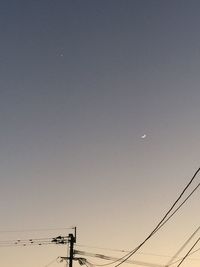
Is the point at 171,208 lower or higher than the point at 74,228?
lower

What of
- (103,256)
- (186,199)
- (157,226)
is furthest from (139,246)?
(103,256)

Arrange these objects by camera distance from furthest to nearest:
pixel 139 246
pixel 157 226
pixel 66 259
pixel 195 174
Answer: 1. pixel 66 259
2. pixel 139 246
3. pixel 157 226
4. pixel 195 174

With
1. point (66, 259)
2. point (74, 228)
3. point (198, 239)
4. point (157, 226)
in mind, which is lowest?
point (198, 239)

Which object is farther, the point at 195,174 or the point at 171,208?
the point at 171,208

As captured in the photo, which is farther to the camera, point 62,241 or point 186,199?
point 62,241

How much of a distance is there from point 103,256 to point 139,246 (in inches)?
671

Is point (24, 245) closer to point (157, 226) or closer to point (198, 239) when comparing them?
point (157, 226)

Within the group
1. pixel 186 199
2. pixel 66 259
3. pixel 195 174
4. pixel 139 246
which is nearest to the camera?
pixel 195 174

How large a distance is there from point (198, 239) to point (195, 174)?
2497 millimetres

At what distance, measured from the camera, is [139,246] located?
2209 cm

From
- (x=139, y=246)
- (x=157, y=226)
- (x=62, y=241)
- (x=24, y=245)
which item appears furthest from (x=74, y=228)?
(x=157, y=226)

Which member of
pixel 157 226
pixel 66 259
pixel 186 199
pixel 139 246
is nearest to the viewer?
pixel 186 199

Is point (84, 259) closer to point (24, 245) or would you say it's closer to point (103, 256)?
point (103, 256)

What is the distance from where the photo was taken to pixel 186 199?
16.6m
